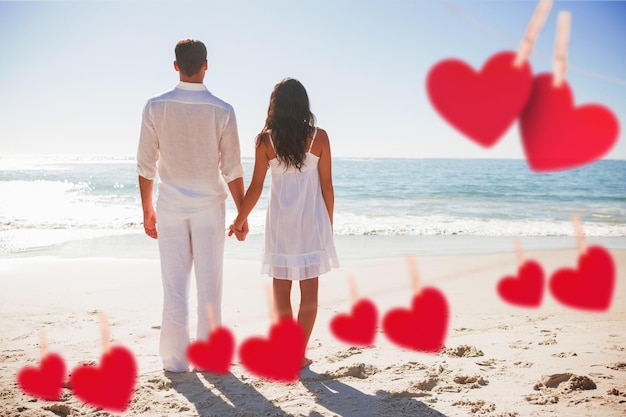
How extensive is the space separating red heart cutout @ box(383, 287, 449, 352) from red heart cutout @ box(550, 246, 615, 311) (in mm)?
267

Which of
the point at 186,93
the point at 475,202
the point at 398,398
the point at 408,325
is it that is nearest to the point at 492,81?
the point at 408,325

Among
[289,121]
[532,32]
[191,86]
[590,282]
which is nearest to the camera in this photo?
[532,32]

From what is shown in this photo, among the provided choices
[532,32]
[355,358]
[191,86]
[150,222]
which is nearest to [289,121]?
[191,86]

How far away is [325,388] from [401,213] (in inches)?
323

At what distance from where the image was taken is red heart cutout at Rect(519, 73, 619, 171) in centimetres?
96

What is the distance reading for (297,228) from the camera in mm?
2656

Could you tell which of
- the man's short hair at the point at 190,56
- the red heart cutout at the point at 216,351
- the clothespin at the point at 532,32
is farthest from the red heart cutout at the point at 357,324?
the man's short hair at the point at 190,56

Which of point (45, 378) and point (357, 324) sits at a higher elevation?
point (357, 324)

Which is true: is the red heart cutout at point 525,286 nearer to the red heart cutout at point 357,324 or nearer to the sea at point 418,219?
the red heart cutout at point 357,324

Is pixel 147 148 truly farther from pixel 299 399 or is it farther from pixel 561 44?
pixel 561 44

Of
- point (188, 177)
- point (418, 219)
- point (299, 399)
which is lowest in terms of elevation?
point (299, 399)

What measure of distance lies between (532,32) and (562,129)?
0.58 ft

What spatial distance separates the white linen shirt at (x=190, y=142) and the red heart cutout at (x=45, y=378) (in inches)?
36.4

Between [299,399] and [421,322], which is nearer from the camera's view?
Answer: [421,322]
